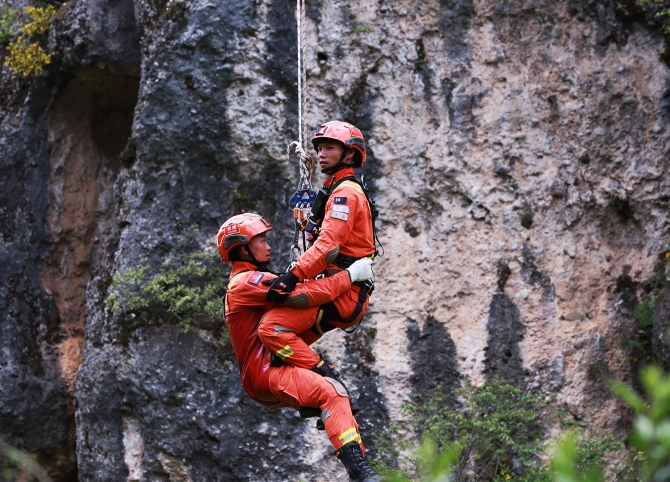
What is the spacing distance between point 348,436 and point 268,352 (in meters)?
0.88

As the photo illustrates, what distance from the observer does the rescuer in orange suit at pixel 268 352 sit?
507cm

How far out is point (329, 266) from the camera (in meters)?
5.50

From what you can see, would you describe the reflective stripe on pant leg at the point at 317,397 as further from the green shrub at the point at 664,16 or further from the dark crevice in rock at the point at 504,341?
the green shrub at the point at 664,16

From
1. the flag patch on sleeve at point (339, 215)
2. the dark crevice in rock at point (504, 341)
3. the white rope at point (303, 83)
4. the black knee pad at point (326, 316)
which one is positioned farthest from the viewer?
the dark crevice in rock at point (504, 341)

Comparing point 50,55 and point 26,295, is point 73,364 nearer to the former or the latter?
point 26,295

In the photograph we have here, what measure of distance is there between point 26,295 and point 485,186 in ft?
19.9

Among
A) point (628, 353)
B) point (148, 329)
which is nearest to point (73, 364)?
point (148, 329)

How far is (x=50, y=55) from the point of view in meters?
10.2

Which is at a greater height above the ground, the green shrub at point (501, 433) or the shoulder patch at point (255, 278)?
the shoulder patch at point (255, 278)

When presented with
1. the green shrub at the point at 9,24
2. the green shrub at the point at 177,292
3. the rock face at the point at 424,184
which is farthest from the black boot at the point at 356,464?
the green shrub at the point at 9,24

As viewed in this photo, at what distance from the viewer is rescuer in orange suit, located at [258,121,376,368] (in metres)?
5.31

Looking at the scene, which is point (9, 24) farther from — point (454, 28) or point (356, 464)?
point (356, 464)

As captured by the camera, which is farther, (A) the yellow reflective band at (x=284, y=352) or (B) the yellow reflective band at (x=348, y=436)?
(A) the yellow reflective band at (x=284, y=352)

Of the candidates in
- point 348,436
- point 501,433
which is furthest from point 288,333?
point 501,433
